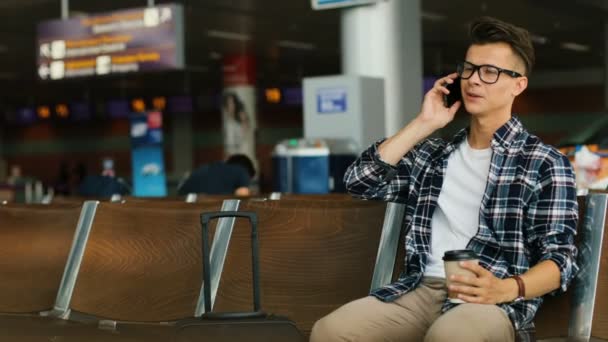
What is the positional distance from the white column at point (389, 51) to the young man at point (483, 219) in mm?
7014

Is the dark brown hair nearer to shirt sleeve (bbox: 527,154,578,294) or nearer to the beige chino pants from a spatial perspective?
shirt sleeve (bbox: 527,154,578,294)

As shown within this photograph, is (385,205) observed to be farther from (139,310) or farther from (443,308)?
(139,310)

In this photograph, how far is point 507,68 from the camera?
2.90m

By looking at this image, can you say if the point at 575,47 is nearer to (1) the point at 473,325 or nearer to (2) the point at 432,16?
(2) the point at 432,16

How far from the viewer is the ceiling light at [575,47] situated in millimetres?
23562

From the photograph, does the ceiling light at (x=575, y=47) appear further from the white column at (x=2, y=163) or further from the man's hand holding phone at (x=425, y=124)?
the white column at (x=2, y=163)

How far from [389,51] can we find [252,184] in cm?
525

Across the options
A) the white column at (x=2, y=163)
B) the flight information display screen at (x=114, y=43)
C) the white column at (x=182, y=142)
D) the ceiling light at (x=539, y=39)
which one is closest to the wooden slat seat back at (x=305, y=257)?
the flight information display screen at (x=114, y=43)

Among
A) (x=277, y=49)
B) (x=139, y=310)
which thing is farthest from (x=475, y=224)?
(x=277, y=49)

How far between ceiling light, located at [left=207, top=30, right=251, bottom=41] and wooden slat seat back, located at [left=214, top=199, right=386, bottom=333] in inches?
653

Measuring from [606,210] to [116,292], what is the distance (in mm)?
1895

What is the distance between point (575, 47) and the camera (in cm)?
2414

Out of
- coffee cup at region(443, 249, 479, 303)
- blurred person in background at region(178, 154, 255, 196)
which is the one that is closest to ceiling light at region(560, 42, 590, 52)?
blurred person in background at region(178, 154, 255, 196)

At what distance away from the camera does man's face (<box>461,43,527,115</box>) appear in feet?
9.51
